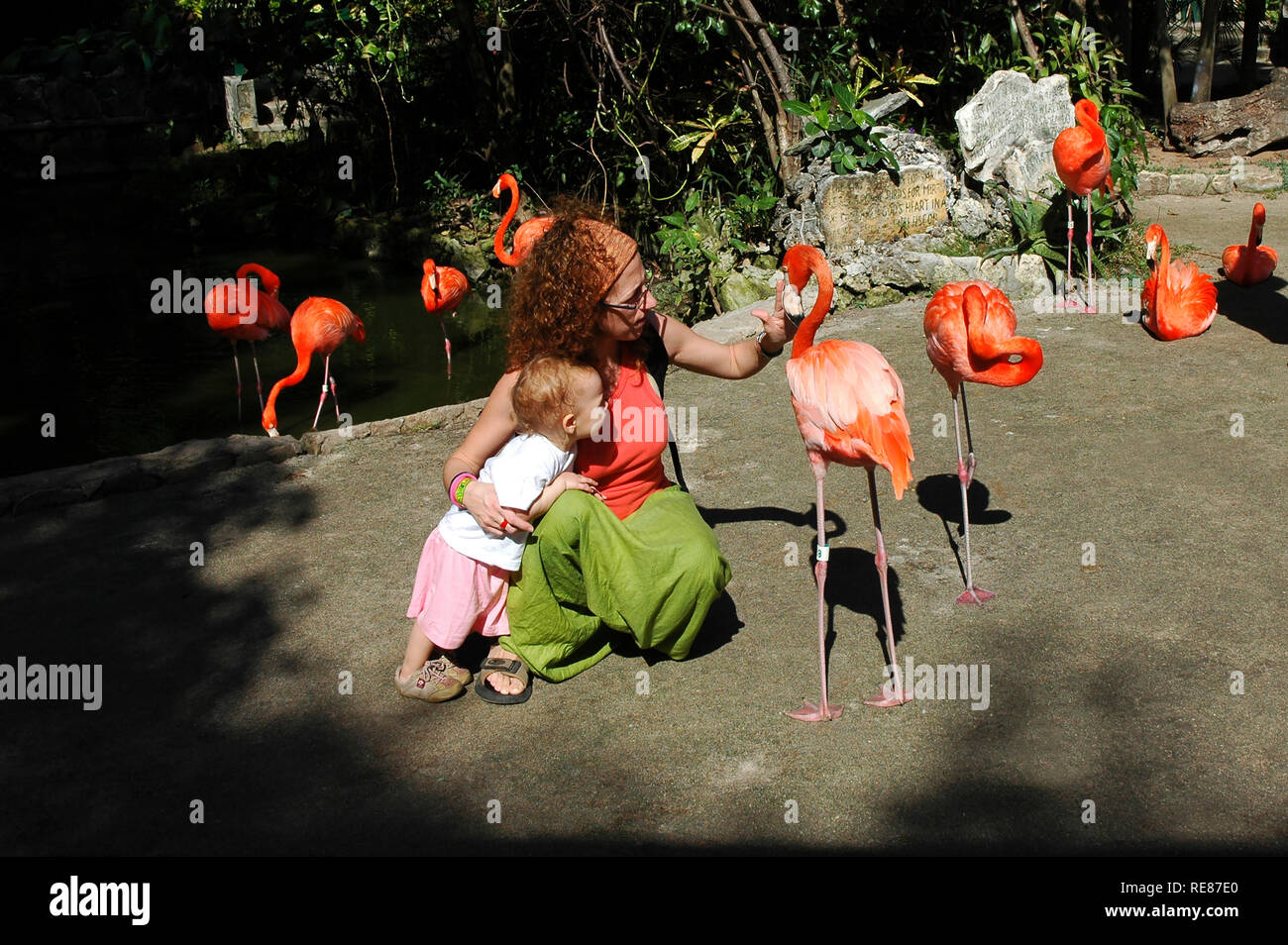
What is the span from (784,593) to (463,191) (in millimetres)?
10011

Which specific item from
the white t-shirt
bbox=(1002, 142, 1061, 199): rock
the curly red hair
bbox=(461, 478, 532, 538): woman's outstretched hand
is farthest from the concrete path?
bbox=(1002, 142, 1061, 199): rock

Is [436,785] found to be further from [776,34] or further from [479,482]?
[776,34]

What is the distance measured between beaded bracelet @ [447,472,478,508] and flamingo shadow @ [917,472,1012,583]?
2.07 metres

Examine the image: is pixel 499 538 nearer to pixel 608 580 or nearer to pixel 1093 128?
pixel 608 580

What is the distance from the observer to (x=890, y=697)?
11.5ft

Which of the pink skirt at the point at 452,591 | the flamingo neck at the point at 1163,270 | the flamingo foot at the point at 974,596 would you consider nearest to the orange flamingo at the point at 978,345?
the flamingo foot at the point at 974,596

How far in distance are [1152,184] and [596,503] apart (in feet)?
31.6

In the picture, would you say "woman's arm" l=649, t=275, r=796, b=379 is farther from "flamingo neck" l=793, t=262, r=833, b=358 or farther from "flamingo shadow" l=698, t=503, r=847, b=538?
"flamingo shadow" l=698, t=503, r=847, b=538

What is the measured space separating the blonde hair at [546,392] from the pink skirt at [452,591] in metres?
0.50

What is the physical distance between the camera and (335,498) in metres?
5.31

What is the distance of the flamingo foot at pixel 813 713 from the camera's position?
344cm

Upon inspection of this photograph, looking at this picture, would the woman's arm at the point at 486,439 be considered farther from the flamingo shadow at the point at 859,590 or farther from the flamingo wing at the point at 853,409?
the flamingo shadow at the point at 859,590

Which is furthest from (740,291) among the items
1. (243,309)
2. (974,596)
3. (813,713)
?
(813,713)
